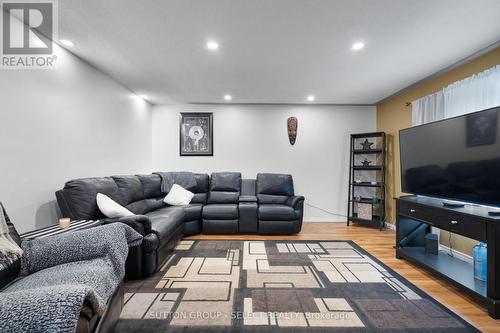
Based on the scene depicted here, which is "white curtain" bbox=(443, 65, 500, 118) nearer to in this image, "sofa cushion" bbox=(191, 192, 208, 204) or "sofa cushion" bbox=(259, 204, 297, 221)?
"sofa cushion" bbox=(259, 204, 297, 221)

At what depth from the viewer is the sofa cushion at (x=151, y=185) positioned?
3.50 meters

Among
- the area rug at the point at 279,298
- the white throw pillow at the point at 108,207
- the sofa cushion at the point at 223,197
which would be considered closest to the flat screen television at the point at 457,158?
the area rug at the point at 279,298

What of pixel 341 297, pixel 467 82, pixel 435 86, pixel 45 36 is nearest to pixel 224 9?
pixel 45 36

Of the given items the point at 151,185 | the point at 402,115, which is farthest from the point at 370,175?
the point at 151,185

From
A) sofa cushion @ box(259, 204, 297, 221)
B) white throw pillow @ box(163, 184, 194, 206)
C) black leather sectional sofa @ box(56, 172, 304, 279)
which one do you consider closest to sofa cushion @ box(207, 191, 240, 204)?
black leather sectional sofa @ box(56, 172, 304, 279)

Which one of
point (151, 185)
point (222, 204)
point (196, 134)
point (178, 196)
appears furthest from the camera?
point (196, 134)

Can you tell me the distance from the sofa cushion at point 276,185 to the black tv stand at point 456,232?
1.88 m

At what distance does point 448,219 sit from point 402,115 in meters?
2.40

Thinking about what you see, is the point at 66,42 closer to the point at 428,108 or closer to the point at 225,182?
the point at 225,182

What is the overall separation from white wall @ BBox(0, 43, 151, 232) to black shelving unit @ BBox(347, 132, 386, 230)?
4.35 metres

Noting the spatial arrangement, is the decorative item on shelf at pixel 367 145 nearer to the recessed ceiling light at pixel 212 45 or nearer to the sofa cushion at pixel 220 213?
the sofa cushion at pixel 220 213

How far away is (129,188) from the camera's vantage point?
301cm

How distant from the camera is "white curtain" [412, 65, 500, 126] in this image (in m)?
2.42

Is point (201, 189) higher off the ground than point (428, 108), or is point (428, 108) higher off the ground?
point (428, 108)
